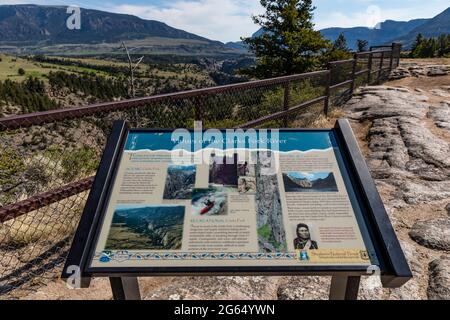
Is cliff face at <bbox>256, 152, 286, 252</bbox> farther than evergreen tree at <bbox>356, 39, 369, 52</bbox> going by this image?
No

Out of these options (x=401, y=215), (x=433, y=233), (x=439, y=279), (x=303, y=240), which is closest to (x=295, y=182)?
(x=303, y=240)

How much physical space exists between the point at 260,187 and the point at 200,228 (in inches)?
18.6

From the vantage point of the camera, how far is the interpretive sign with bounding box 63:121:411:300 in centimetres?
184

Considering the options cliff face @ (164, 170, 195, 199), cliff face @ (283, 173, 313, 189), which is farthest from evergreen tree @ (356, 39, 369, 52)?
cliff face @ (164, 170, 195, 199)

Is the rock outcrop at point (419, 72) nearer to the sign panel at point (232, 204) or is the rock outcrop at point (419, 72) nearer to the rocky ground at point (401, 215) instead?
the rocky ground at point (401, 215)

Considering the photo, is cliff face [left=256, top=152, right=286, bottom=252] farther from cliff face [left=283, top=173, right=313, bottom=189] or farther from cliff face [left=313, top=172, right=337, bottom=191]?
cliff face [left=313, top=172, right=337, bottom=191]

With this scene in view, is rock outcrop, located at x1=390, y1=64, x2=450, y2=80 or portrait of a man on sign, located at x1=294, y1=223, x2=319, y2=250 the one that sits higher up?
rock outcrop, located at x1=390, y1=64, x2=450, y2=80

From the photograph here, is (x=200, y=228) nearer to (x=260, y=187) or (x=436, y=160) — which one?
(x=260, y=187)

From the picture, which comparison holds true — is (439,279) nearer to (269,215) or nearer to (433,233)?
(433,233)

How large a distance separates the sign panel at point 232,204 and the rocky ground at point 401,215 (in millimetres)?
1150

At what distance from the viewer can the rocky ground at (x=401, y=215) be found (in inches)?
115

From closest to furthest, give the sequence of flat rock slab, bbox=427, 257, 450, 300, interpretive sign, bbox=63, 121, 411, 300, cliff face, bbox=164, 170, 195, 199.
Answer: interpretive sign, bbox=63, 121, 411, 300 < cliff face, bbox=164, 170, 195, 199 < flat rock slab, bbox=427, 257, 450, 300

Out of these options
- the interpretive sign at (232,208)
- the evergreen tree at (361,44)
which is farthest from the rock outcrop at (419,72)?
the evergreen tree at (361,44)

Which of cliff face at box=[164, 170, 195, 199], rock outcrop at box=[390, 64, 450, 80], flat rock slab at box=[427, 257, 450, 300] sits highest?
rock outcrop at box=[390, 64, 450, 80]
